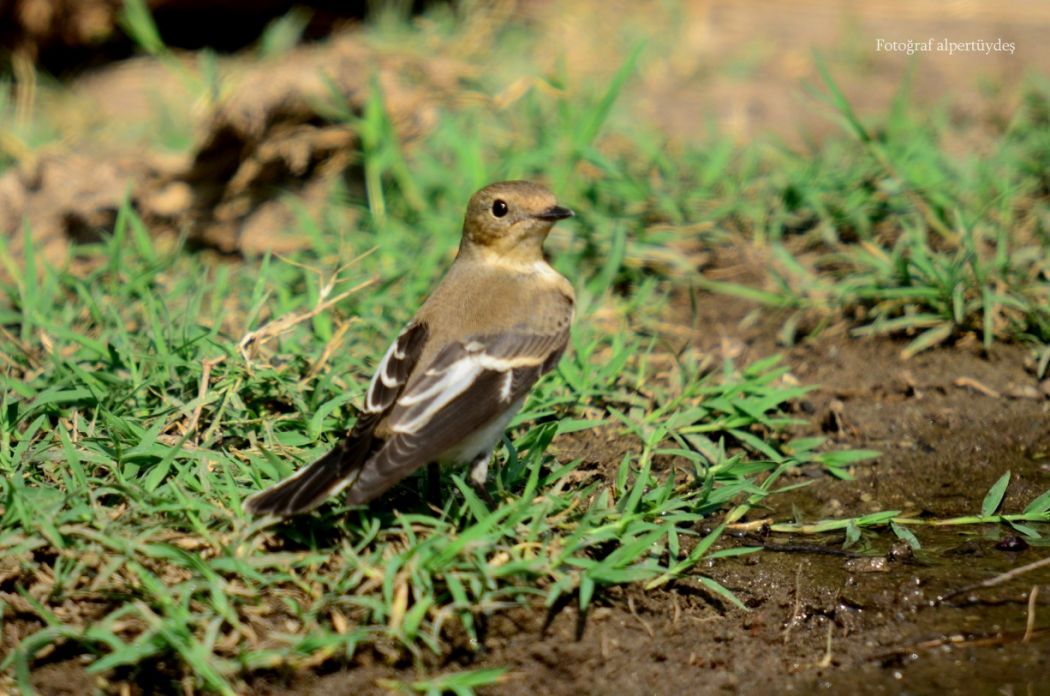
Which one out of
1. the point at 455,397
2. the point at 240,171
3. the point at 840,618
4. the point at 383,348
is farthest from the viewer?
the point at 240,171

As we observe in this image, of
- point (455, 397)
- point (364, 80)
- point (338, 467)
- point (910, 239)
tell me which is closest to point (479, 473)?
point (455, 397)

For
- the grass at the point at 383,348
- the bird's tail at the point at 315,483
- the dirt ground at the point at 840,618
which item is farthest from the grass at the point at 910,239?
the bird's tail at the point at 315,483

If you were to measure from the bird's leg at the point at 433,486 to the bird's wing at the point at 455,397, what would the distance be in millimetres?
352

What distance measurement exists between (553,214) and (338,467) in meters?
1.61

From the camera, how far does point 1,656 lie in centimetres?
390

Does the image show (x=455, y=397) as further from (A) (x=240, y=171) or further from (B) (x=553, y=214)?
(A) (x=240, y=171)

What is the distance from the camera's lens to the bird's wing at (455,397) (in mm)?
4070

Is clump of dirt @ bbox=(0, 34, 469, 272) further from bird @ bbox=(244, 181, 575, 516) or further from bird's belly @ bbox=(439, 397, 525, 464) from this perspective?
bird's belly @ bbox=(439, 397, 525, 464)

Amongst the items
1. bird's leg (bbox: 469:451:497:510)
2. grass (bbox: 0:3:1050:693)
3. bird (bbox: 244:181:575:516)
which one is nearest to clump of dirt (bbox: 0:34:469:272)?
grass (bbox: 0:3:1050:693)

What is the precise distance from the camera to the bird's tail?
13.3 ft

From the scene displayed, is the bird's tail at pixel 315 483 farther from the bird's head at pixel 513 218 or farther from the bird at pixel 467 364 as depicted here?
the bird's head at pixel 513 218

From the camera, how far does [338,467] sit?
4121 mm

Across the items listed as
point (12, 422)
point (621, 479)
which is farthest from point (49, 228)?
point (621, 479)

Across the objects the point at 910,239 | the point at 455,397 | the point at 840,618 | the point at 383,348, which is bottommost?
the point at 840,618
